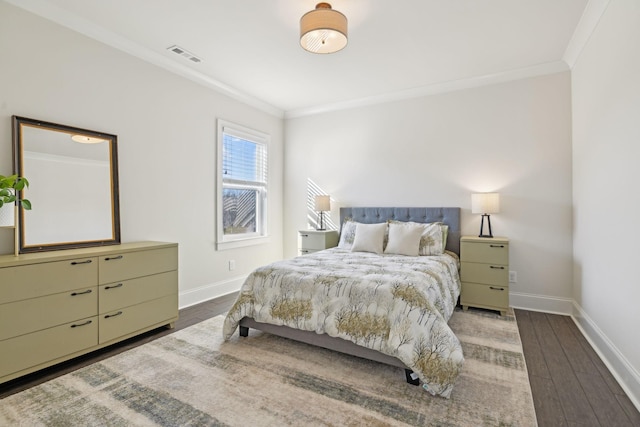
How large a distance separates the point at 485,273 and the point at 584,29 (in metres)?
2.37

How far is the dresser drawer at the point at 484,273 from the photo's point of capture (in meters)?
3.26

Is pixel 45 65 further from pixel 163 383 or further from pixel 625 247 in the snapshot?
pixel 625 247

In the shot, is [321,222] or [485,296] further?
[321,222]

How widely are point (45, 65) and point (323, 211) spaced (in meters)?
3.21

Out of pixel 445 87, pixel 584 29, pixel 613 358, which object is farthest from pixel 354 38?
pixel 613 358

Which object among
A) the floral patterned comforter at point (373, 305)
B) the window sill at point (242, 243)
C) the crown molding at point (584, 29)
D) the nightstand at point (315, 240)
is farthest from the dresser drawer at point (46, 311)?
the crown molding at point (584, 29)

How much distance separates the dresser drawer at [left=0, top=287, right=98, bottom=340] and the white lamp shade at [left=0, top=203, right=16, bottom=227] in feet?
1.84

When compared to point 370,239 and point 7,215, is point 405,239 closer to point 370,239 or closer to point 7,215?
point 370,239

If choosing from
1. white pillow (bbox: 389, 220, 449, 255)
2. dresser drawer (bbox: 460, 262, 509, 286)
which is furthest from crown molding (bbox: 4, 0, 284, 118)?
dresser drawer (bbox: 460, 262, 509, 286)

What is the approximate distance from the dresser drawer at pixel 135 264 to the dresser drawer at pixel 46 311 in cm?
15

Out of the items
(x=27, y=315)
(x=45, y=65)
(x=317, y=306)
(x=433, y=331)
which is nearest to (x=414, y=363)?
(x=433, y=331)

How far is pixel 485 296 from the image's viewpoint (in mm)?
3334

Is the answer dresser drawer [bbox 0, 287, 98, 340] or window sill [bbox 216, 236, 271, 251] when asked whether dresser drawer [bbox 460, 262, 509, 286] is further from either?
dresser drawer [bbox 0, 287, 98, 340]

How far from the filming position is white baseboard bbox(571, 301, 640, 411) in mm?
1834
